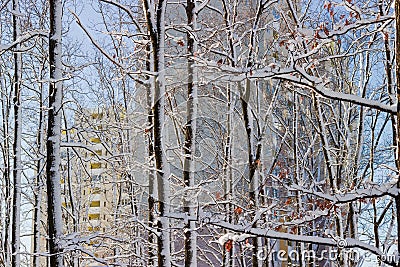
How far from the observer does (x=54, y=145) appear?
587 centimetres

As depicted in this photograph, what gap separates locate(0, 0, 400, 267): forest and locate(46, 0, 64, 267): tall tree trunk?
17 millimetres

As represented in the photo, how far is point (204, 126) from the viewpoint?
43.4ft

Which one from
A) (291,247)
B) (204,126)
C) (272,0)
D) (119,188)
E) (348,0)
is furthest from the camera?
(119,188)

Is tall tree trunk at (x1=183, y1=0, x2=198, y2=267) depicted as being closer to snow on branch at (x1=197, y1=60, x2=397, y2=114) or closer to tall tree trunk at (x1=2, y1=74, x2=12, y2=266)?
snow on branch at (x1=197, y1=60, x2=397, y2=114)

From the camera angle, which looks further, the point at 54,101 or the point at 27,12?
the point at 27,12

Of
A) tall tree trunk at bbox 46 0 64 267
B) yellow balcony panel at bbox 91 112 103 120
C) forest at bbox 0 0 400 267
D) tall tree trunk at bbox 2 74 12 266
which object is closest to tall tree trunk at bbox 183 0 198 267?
forest at bbox 0 0 400 267

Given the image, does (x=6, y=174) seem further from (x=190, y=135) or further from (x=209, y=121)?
(x=190, y=135)

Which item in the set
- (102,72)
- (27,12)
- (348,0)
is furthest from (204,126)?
(348,0)

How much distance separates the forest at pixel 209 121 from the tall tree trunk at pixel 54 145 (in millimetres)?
17

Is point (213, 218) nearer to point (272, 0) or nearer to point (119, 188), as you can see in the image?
point (272, 0)

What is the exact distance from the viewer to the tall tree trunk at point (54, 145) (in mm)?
5668

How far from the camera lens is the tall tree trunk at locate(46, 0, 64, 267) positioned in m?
5.67

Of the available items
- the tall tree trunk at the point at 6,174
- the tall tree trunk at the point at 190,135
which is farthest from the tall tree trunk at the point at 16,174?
the tall tree trunk at the point at 190,135

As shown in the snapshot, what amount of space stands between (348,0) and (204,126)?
31.4 ft
